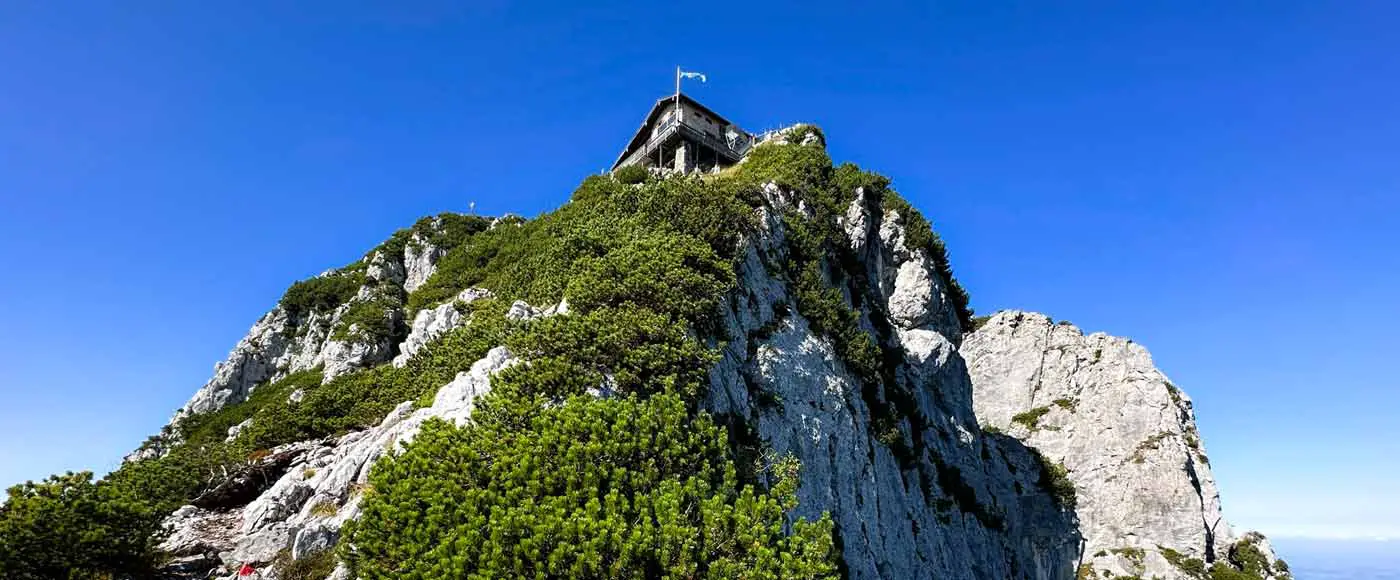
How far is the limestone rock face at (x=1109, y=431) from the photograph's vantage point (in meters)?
64.9

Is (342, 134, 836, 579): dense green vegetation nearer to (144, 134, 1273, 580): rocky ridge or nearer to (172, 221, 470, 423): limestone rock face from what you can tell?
(144, 134, 1273, 580): rocky ridge

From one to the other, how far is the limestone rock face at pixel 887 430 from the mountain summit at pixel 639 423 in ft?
0.64

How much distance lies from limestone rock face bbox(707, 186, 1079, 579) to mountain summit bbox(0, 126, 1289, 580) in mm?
196

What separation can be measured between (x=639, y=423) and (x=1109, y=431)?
73.2 meters

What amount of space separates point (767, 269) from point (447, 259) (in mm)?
28924

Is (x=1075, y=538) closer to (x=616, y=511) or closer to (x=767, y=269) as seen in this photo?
(x=767, y=269)

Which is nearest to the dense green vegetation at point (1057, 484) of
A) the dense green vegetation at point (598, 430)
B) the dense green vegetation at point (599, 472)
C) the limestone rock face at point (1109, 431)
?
the limestone rock face at point (1109, 431)

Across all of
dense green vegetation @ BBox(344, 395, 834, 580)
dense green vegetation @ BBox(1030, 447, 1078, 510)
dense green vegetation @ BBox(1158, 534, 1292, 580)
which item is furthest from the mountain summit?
dense green vegetation @ BBox(1030, 447, 1078, 510)

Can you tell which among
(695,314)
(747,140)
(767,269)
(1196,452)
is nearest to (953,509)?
(767,269)

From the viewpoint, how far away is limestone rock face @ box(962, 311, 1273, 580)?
64.9 metres

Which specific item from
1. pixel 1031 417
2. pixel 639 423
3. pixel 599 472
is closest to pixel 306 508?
pixel 599 472

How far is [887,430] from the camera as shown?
34156mm

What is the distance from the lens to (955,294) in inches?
2211

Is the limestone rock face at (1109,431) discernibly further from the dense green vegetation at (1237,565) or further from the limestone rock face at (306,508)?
the limestone rock face at (306,508)
